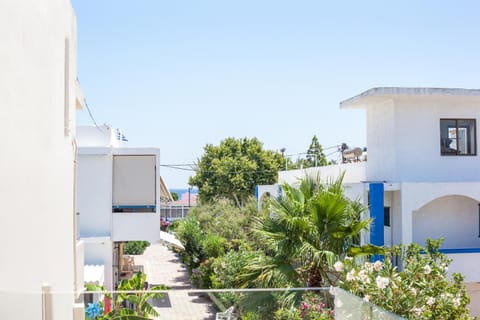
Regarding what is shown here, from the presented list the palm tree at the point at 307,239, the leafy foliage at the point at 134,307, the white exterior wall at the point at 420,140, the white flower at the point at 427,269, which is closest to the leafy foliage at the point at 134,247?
the white exterior wall at the point at 420,140

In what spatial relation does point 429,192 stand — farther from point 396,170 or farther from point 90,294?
point 90,294

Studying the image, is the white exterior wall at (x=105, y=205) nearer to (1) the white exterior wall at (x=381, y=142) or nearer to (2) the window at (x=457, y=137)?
(1) the white exterior wall at (x=381, y=142)

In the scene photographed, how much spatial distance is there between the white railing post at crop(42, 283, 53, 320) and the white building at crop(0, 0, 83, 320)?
2cm

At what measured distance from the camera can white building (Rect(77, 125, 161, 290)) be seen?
1684cm

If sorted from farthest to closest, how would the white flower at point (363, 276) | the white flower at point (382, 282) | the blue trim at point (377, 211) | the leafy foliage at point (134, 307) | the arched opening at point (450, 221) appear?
1. the arched opening at point (450, 221)
2. the blue trim at point (377, 211)
3. the leafy foliage at point (134, 307)
4. the white flower at point (363, 276)
5. the white flower at point (382, 282)

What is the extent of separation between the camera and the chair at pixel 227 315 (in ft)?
25.8

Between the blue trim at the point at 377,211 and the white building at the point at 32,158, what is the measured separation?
34.4 feet

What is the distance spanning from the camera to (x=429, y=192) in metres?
15.1

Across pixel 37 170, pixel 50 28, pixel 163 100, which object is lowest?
pixel 37 170

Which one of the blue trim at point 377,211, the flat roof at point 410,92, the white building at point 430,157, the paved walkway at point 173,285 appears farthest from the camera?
the white building at point 430,157

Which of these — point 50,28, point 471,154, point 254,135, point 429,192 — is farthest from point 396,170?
point 254,135

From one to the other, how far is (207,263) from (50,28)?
17685 mm

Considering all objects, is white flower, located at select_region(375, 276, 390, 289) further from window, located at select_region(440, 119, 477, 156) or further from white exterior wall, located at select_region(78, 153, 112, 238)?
white exterior wall, located at select_region(78, 153, 112, 238)

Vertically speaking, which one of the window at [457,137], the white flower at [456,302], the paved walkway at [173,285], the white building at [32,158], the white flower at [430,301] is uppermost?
the window at [457,137]
